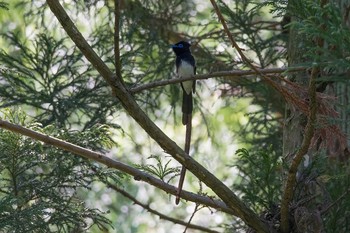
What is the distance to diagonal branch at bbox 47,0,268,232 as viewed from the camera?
12.2 feet

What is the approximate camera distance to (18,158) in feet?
15.2

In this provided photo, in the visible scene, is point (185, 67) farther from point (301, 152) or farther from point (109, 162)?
point (301, 152)

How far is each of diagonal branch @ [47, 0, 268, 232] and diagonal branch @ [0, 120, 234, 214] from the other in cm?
17

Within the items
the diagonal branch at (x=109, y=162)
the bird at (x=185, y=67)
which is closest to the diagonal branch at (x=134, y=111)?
the diagonal branch at (x=109, y=162)

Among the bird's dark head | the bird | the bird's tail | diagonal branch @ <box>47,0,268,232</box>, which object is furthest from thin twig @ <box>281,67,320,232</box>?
the bird's dark head

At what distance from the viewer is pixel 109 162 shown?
3.81 m

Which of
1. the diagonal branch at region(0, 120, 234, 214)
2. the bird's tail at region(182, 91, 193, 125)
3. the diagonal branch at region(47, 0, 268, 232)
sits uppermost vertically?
the bird's tail at region(182, 91, 193, 125)

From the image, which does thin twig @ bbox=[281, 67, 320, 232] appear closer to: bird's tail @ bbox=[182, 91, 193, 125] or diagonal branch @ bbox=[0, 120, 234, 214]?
diagonal branch @ bbox=[0, 120, 234, 214]

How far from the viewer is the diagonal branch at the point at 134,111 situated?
12.2 feet

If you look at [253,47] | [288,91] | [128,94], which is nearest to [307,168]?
[288,91]

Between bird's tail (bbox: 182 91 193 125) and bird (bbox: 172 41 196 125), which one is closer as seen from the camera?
bird's tail (bbox: 182 91 193 125)

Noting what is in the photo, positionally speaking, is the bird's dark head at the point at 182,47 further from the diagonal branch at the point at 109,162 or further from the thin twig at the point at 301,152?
the thin twig at the point at 301,152

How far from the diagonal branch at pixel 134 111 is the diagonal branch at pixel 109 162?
0.17 m

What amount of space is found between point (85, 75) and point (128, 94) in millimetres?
2505
